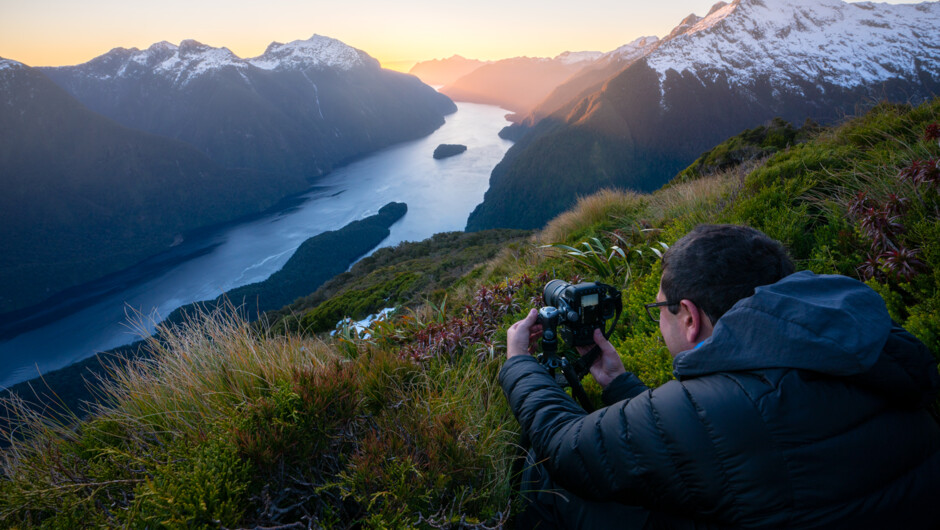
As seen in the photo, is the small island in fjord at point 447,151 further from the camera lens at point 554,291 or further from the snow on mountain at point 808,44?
the camera lens at point 554,291

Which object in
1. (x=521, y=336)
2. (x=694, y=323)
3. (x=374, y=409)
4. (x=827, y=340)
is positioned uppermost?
(x=827, y=340)

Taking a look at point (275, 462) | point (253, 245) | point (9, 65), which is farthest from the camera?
point (9, 65)

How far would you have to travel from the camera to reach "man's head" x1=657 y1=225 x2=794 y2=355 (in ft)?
4.60

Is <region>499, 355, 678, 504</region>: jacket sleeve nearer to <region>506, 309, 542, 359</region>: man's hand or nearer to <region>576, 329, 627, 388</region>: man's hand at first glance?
<region>506, 309, 542, 359</region>: man's hand

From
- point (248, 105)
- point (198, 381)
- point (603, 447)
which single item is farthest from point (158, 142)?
point (603, 447)

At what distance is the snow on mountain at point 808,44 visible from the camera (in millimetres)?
62469

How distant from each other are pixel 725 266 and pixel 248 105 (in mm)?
181407

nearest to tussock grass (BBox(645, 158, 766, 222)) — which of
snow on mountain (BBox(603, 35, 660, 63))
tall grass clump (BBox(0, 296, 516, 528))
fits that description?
tall grass clump (BBox(0, 296, 516, 528))

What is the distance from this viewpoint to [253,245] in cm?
7344

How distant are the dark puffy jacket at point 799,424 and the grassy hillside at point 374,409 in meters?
0.79

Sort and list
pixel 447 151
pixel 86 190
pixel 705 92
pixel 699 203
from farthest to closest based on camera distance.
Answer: pixel 447 151 → pixel 86 190 → pixel 705 92 → pixel 699 203

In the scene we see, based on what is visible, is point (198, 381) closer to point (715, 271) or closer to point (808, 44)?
point (715, 271)

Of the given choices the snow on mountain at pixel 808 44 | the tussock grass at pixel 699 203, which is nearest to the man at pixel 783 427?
the tussock grass at pixel 699 203

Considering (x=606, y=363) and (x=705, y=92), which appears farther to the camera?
(x=705, y=92)
